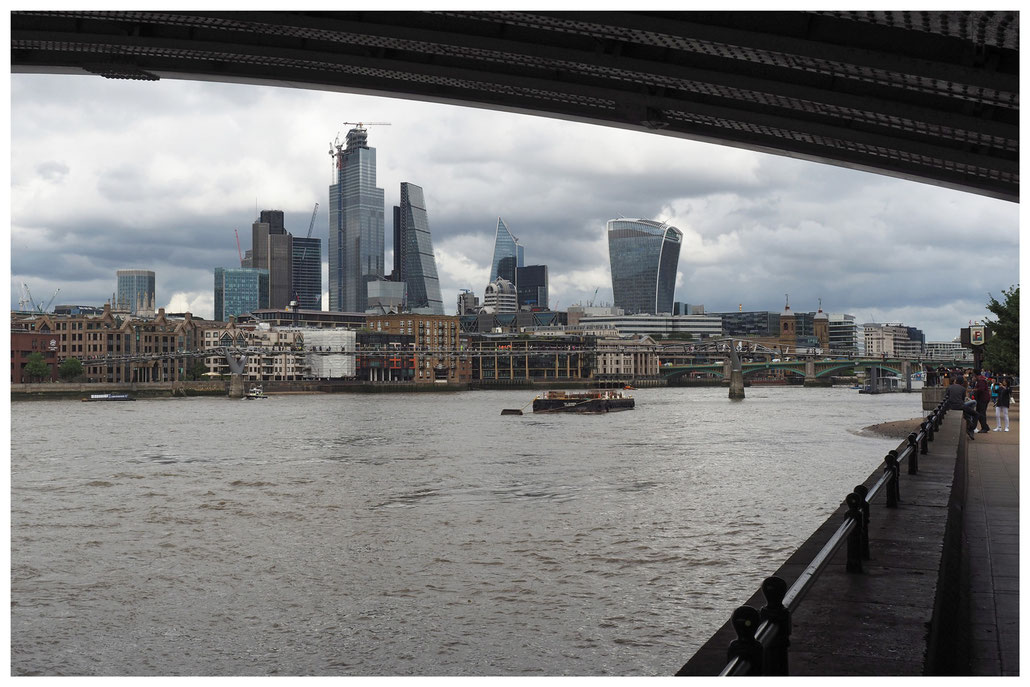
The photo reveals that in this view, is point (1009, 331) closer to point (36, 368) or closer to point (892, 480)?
point (892, 480)

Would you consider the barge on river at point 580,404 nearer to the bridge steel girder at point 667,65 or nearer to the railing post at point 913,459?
the railing post at point 913,459

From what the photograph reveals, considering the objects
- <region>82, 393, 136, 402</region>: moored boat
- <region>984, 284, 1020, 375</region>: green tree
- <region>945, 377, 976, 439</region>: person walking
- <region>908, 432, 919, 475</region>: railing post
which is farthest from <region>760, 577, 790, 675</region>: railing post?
<region>82, 393, 136, 402</region>: moored boat

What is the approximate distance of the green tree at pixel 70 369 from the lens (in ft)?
477

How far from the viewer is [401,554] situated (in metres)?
20.2

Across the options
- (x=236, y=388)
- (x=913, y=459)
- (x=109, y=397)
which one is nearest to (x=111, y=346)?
(x=236, y=388)

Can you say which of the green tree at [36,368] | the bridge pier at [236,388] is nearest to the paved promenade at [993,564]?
the bridge pier at [236,388]

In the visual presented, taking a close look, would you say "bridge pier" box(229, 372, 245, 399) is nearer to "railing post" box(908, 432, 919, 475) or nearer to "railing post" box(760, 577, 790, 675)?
"railing post" box(908, 432, 919, 475)

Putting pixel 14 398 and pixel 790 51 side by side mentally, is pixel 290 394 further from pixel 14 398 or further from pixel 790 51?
pixel 790 51

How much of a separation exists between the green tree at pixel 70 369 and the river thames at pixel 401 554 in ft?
351

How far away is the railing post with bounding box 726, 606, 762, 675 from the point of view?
13.3 ft

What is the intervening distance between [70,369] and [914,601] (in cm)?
15454

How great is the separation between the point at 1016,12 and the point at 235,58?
7.28 meters

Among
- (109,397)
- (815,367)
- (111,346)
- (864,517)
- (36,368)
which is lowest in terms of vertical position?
(109,397)
